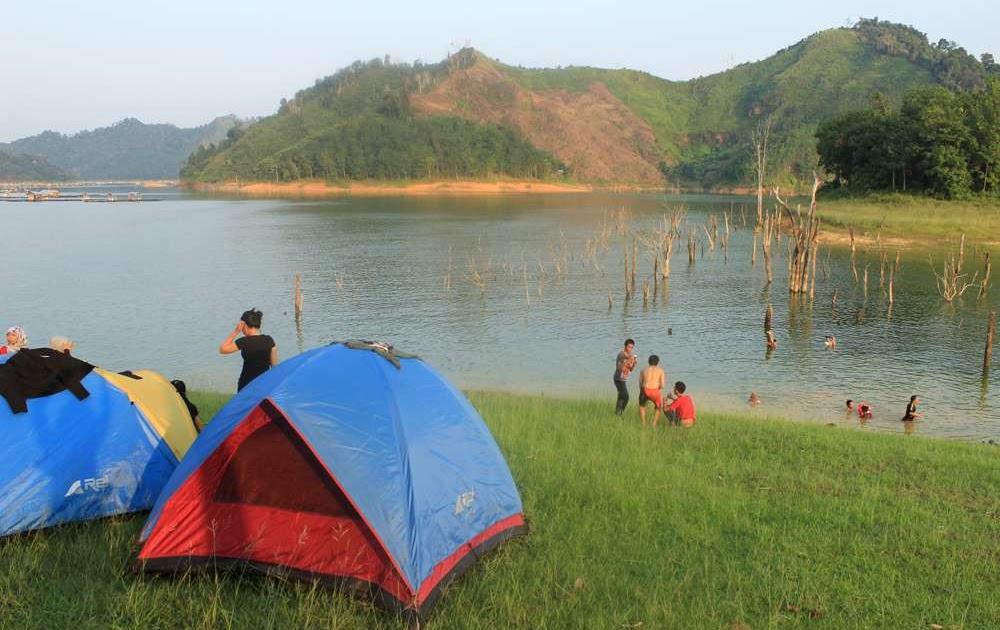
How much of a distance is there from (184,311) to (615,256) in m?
30.0

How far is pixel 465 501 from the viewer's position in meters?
6.96

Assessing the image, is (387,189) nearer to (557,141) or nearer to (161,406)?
(557,141)

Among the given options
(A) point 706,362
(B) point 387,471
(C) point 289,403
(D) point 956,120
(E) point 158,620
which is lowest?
(A) point 706,362

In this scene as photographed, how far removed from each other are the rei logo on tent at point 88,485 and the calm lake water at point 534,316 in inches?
530

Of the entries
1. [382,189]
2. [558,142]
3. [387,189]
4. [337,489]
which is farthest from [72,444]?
[558,142]

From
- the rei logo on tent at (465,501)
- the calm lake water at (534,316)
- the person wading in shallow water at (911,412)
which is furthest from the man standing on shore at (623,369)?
the person wading in shallow water at (911,412)

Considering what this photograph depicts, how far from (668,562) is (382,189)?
14748cm

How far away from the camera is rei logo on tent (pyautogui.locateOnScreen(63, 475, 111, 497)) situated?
7.39 metres

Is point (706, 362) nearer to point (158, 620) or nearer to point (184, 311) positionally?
point (158, 620)

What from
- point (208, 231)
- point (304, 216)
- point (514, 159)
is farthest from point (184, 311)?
point (514, 159)

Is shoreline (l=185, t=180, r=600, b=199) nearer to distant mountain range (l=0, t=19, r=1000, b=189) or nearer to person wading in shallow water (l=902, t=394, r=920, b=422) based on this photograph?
distant mountain range (l=0, t=19, r=1000, b=189)

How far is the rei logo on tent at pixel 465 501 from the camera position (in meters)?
6.85

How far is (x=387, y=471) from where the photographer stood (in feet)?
21.1

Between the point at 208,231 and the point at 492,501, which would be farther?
the point at 208,231
